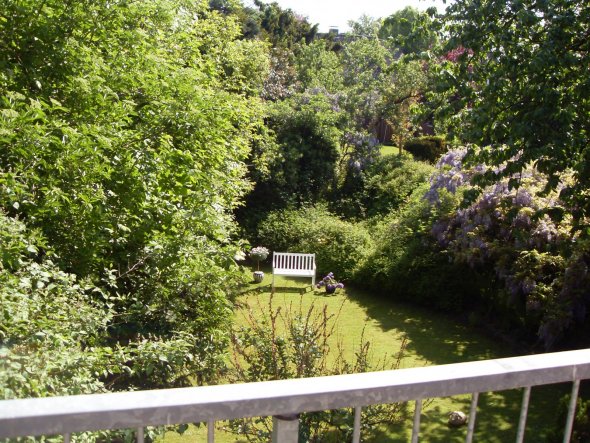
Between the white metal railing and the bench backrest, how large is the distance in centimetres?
1173

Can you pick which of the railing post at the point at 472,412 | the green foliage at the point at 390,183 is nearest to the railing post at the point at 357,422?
the railing post at the point at 472,412

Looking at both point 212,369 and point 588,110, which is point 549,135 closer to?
point 588,110

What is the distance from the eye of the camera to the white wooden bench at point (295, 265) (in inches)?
512

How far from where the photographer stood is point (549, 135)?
5984mm

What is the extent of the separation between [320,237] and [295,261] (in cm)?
121

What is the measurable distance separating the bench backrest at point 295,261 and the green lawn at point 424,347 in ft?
1.19

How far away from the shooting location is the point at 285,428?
1.41 m

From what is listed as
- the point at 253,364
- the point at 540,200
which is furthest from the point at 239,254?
the point at 540,200

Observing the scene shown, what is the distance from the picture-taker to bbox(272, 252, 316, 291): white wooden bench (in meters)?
13.0

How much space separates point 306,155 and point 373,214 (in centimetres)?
261

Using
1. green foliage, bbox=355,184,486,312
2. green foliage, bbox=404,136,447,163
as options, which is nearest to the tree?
green foliage, bbox=355,184,486,312

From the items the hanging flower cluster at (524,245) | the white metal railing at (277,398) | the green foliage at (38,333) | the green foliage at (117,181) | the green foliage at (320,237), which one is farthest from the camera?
the green foliage at (320,237)

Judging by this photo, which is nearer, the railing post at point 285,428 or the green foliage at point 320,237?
the railing post at point 285,428

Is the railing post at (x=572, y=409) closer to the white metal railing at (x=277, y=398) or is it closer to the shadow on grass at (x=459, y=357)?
the white metal railing at (x=277, y=398)
